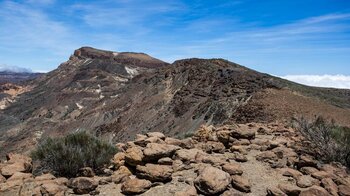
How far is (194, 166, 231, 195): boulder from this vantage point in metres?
6.69

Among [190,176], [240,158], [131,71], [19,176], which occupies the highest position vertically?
[131,71]

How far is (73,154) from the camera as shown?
8.66 m

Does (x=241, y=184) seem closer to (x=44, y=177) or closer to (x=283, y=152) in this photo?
(x=283, y=152)

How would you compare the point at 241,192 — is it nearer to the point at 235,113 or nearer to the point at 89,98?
the point at 235,113

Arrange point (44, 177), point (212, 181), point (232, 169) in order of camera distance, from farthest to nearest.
A: point (44, 177)
point (232, 169)
point (212, 181)

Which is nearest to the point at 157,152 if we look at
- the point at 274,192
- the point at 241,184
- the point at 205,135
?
the point at 241,184

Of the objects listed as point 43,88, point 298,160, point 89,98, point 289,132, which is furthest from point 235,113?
point 43,88

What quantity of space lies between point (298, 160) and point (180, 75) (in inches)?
1448

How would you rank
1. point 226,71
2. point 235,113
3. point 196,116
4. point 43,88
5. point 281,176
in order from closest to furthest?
point 281,176
point 235,113
point 196,116
point 226,71
point 43,88

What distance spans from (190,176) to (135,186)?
3.79ft

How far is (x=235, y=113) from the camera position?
28297mm

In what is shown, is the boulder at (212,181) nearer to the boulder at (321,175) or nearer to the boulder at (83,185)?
the boulder at (321,175)

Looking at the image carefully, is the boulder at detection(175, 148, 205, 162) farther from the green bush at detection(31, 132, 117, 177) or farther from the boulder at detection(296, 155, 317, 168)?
the boulder at detection(296, 155, 317, 168)

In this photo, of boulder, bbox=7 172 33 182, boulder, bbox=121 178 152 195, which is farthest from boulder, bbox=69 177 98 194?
boulder, bbox=7 172 33 182
